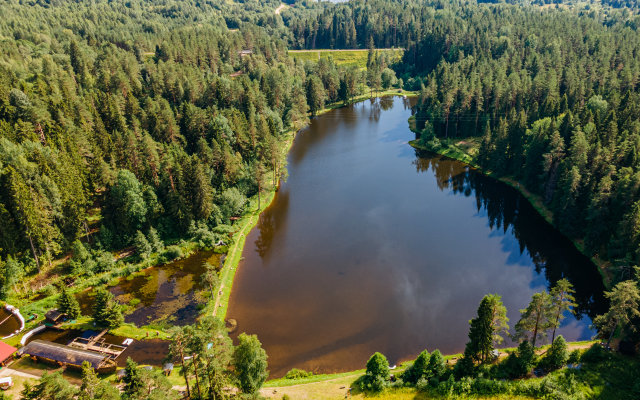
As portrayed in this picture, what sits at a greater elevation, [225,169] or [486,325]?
[225,169]

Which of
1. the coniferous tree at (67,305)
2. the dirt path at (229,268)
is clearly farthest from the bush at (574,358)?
the coniferous tree at (67,305)

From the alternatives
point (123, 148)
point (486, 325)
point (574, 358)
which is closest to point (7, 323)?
point (123, 148)

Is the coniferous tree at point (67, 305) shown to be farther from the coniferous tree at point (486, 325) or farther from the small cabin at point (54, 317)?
the coniferous tree at point (486, 325)

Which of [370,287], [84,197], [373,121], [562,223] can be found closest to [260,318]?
[370,287]

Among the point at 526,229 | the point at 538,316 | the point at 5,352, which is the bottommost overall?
the point at 526,229

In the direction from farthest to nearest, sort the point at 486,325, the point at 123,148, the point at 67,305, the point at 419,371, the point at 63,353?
1. the point at 123,148
2. the point at 67,305
3. the point at 63,353
4. the point at 419,371
5. the point at 486,325

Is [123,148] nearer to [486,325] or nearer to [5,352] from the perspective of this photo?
[5,352]

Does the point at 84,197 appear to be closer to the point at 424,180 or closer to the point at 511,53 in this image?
the point at 424,180
